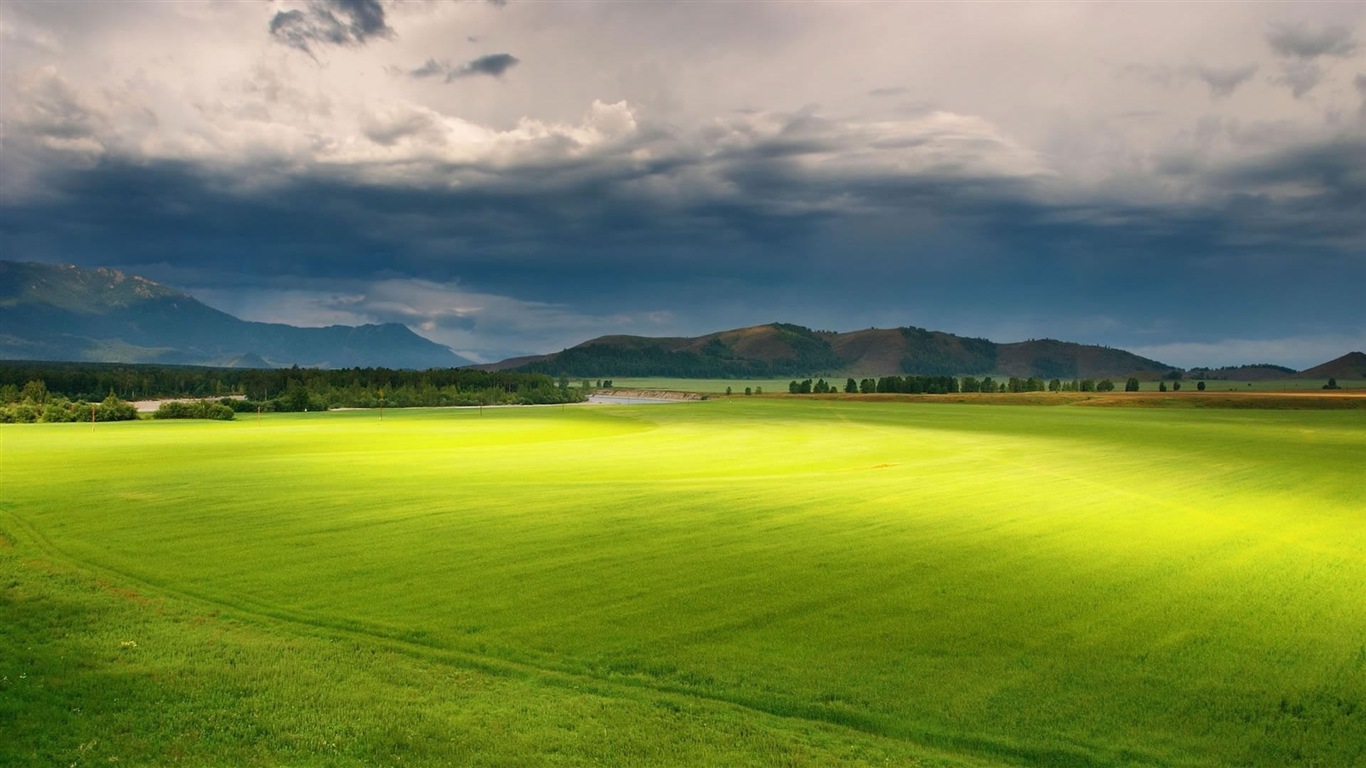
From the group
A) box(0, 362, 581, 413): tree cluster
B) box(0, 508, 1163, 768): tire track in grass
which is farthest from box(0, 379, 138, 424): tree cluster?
box(0, 508, 1163, 768): tire track in grass

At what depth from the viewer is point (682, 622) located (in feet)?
53.3

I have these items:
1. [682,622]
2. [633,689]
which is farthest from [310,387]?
[633,689]

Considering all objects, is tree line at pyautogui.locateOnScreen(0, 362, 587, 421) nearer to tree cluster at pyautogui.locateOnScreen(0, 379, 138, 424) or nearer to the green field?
tree cluster at pyautogui.locateOnScreen(0, 379, 138, 424)

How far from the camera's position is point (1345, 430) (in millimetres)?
67250

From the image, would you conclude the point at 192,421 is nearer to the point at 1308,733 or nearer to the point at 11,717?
the point at 11,717

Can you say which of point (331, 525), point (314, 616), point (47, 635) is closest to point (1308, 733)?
point (314, 616)

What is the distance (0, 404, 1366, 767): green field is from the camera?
1138cm

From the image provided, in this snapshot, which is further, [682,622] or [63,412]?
[63,412]

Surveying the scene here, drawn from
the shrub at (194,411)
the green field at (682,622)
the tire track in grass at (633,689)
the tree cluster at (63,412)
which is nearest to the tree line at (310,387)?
the shrub at (194,411)

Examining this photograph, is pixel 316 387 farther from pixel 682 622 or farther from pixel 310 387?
pixel 682 622

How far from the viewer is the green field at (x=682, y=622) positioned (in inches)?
448

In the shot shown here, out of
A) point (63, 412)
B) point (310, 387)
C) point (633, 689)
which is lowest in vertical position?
point (633, 689)

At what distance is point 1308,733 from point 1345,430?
71.4 m

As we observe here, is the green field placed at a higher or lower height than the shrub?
lower
